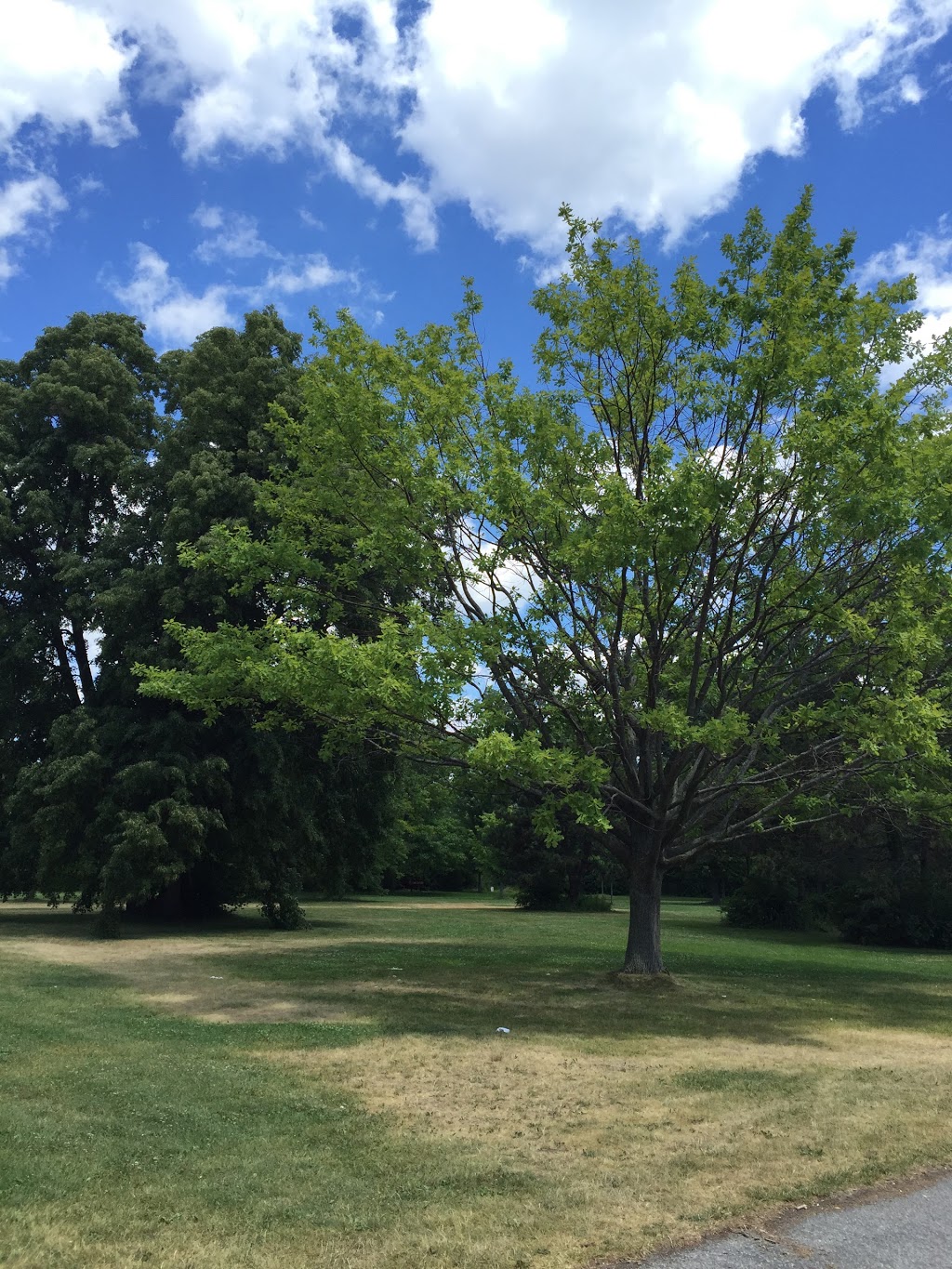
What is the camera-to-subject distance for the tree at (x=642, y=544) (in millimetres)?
10812

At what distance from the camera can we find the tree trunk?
14.1 meters

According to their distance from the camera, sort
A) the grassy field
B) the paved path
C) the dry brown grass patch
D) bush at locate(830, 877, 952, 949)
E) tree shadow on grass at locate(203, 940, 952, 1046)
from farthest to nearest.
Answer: bush at locate(830, 877, 952, 949) < tree shadow on grass at locate(203, 940, 952, 1046) < the dry brown grass patch < the grassy field < the paved path

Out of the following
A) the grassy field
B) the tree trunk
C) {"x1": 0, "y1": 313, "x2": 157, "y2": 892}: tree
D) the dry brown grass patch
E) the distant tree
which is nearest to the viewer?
the grassy field

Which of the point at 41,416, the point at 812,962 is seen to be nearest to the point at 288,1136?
the point at 812,962

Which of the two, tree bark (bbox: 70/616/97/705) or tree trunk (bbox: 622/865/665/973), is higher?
tree bark (bbox: 70/616/97/705)

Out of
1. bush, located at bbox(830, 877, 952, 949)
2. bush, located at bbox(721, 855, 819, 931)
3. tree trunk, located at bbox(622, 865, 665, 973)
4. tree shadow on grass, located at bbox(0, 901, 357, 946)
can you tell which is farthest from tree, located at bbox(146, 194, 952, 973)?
bush, located at bbox(721, 855, 819, 931)

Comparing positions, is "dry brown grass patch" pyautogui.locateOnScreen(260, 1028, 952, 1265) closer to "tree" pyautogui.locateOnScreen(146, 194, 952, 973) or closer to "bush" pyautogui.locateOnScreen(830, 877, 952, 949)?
"tree" pyautogui.locateOnScreen(146, 194, 952, 973)

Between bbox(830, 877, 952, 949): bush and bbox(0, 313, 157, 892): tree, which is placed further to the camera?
bbox(830, 877, 952, 949): bush

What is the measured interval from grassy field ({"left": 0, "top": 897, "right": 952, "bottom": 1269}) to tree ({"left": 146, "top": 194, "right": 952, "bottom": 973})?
2538 millimetres

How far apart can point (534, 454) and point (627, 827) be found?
19.6 feet

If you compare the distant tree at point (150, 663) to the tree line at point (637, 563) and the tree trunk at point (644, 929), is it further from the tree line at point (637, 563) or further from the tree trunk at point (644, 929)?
the tree trunk at point (644, 929)

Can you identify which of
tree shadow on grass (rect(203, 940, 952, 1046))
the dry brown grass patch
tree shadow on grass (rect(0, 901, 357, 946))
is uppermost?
the dry brown grass patch

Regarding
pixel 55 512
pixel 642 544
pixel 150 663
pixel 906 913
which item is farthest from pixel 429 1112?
pixel 906 913

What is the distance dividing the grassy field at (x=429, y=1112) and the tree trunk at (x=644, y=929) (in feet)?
1.43
